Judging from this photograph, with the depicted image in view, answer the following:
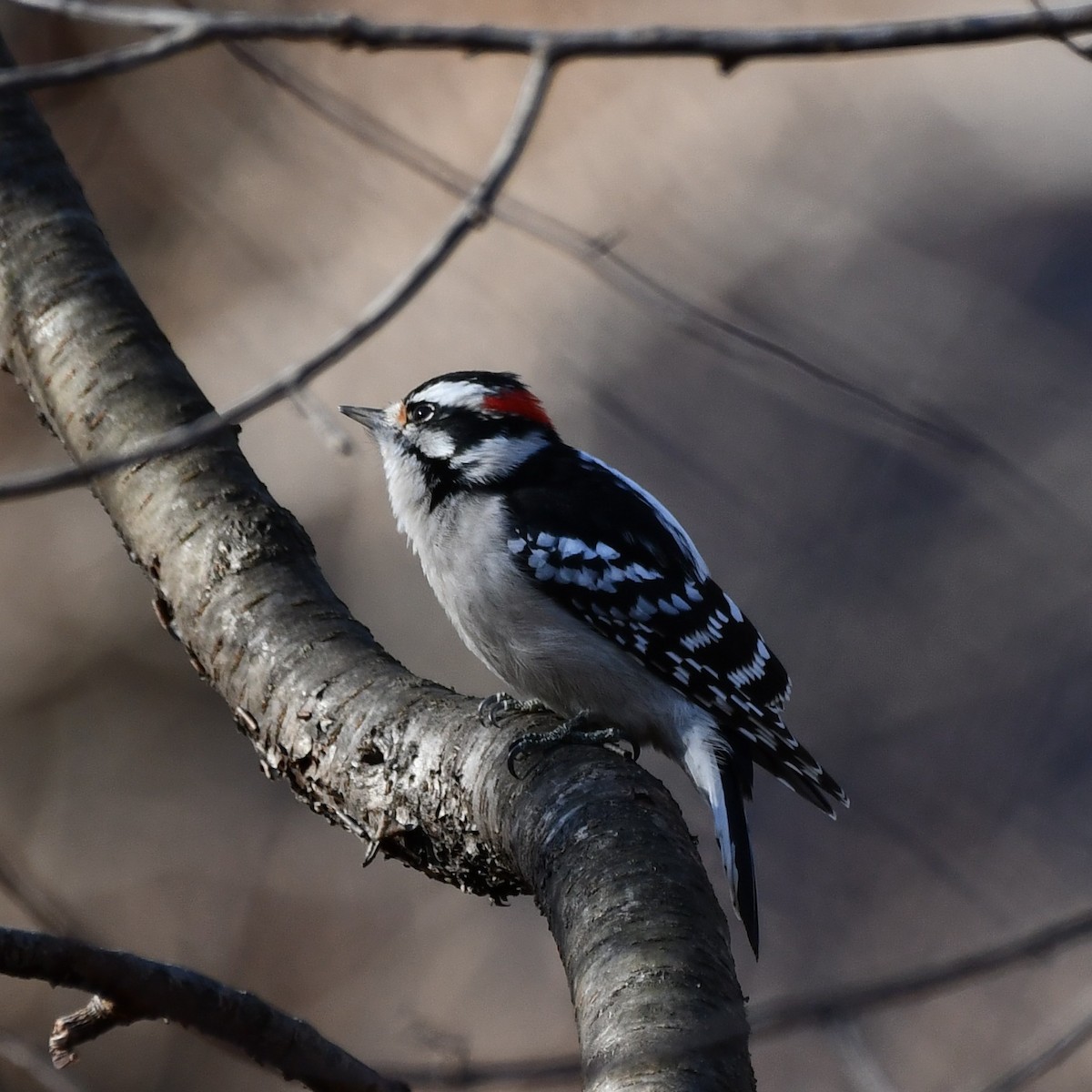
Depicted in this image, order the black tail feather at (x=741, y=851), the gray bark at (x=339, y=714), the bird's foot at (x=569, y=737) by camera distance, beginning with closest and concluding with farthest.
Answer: the gray bark at (x=339, y=714) < the bird's foot at (x=569, y=737) < the black tail feather at (x=741, y=851)

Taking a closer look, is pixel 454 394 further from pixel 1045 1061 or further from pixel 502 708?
pixel 1045 1061

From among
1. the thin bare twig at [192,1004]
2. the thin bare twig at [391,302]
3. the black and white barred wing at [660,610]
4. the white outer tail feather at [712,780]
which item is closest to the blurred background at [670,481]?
the black and white barred wing at [660,610]

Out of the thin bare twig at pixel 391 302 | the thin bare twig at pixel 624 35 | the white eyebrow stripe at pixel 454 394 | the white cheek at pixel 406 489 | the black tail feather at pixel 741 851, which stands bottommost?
the black tail feather at pixel 741 851

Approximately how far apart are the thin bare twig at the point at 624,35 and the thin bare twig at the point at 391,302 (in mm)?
47

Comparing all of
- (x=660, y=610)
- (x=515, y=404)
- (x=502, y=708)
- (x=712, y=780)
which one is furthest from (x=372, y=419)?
(x=712, y=780)

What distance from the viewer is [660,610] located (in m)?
3.37

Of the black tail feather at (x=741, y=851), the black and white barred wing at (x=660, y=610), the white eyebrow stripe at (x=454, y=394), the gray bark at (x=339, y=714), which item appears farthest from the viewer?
the white eyebrow stripe at (x=454, y=394)

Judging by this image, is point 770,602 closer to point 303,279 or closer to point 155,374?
point 303,279

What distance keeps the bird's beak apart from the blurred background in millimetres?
1307

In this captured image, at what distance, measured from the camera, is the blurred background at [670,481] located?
5.62 m

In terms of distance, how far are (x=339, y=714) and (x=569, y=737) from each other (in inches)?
17.2

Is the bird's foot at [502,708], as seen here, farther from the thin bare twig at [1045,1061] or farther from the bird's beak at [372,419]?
the thin bare twig at [1045,1061]

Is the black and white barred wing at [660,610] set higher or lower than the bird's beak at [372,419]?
lower

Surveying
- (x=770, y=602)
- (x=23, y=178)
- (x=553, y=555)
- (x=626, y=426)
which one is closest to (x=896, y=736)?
(x=770, y=602)
